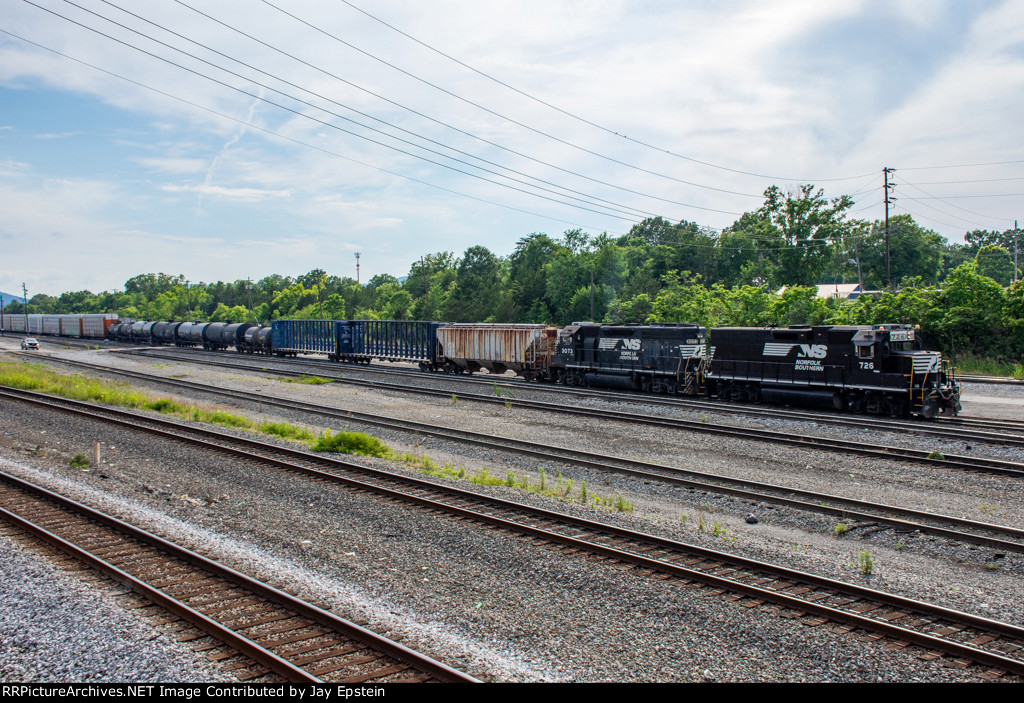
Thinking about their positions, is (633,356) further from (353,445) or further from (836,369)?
(353,445)

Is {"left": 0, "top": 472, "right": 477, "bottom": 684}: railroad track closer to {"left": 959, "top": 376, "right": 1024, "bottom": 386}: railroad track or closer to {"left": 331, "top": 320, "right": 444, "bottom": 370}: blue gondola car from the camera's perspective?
{"left": 331, "top": 320, "right": 444, "bottom": 370}: blue gondola car

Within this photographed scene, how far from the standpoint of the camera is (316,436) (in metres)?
19.8

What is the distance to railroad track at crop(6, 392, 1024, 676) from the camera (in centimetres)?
682

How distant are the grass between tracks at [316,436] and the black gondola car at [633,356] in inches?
571

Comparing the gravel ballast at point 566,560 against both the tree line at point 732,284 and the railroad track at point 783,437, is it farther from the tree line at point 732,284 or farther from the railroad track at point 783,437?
the tree line at point 732,284

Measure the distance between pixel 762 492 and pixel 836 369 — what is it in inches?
478

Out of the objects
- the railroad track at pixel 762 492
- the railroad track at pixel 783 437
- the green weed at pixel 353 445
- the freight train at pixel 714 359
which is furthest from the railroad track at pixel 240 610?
the freight train at pixel 714 359

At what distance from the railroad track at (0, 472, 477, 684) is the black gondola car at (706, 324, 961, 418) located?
20.7 metres

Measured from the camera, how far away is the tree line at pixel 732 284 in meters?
39.1

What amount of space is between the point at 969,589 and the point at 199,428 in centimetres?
1880

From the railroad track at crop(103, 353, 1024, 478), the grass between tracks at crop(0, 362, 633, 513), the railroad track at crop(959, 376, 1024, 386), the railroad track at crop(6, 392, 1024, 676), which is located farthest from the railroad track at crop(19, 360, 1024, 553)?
the railroad track at crop(959, 376, 1024, 386)

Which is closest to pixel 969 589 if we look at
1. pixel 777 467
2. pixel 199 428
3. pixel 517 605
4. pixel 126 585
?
pixel 517 605

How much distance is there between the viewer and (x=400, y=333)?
43.6 meters
